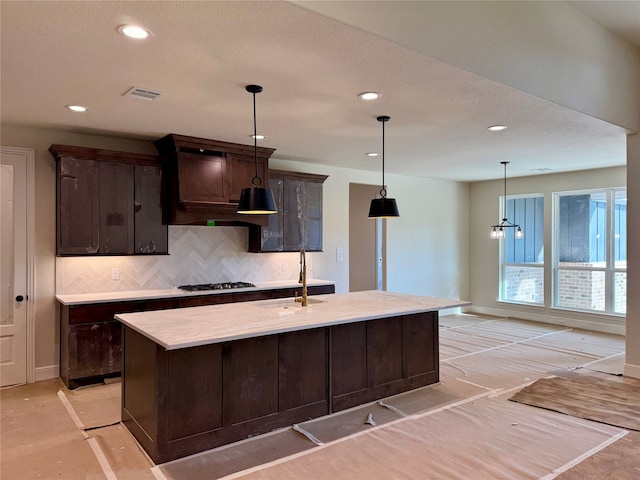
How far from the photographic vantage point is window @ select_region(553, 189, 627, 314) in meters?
A: 6.51

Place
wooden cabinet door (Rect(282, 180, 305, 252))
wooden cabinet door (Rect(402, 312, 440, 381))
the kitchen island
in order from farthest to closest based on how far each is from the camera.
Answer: wooden cabinet door (Rect(282, 180, 305, 252)), wooden cabinet door (Rect(402, 312, 440, 381)), the kitchen island

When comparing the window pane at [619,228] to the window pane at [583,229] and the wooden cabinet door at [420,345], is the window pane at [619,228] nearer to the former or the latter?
the window pane at [583,229]

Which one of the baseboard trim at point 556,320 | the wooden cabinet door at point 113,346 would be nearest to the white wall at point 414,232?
the baseboard trim at point 556,320

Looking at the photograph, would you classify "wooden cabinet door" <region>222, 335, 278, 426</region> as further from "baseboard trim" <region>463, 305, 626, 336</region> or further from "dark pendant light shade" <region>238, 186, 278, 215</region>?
"baseboard trim" <region>463, 305, 626, 336</region>

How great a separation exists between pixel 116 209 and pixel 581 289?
21.9 ft

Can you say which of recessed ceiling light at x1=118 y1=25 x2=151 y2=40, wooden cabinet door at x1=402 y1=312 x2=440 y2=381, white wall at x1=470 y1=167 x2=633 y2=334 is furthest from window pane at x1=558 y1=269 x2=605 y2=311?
recessed ceiling light at x1=118 y1=25 x2=151 y2=40

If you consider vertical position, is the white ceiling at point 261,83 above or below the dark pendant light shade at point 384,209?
above

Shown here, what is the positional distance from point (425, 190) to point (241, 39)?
5.72 metres

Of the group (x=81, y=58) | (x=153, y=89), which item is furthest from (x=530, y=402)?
(x=81, y=58)

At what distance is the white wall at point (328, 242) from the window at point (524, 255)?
2.46 feet

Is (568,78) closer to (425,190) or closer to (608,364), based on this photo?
(608,364)

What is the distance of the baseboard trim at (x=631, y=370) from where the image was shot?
171 inches

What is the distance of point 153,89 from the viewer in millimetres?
3074

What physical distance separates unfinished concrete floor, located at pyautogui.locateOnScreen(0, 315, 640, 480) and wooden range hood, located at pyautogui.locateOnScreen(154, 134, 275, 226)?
1798 millimetres
